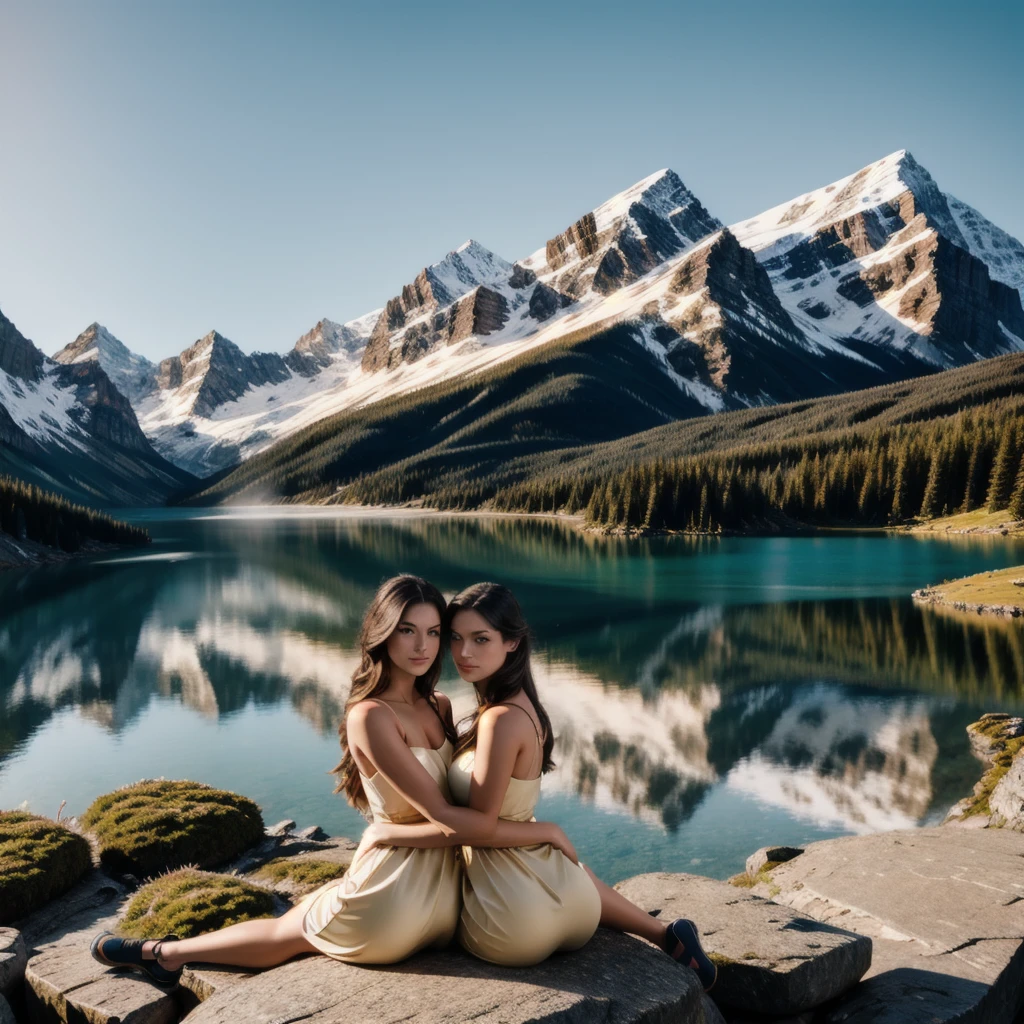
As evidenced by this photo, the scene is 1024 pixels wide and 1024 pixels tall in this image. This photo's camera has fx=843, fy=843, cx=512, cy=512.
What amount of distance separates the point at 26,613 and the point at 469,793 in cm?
5819

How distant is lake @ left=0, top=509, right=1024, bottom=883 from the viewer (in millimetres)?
21047

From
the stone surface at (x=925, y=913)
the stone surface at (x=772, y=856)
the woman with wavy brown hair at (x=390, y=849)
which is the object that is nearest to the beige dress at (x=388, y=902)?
the woman with wavy brown hair at (x=390, y=849)

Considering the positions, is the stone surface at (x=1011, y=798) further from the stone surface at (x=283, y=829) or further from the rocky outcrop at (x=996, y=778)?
the stone surface at (x=283, y=829)

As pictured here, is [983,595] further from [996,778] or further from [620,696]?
[996,778]

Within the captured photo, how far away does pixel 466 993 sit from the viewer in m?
6.16

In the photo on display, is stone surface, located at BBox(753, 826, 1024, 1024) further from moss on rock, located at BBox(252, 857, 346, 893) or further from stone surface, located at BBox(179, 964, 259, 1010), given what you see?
moss on rock, located at BBox(252, 857, 346, 893)

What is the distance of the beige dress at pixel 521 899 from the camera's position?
657cm

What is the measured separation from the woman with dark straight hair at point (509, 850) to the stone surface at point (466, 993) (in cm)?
25

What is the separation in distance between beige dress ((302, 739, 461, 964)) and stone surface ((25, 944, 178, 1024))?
1482mm

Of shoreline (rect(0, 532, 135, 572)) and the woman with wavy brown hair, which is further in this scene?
shoreline (rect(0, 532, 135, 572))

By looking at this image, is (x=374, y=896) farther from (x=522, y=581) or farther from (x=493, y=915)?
(x=522, y=581)

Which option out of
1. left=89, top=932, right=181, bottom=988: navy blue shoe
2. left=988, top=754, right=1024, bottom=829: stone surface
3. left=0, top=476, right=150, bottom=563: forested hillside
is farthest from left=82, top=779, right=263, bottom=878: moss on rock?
left=0, top=476, right=150, bottom=563: forested hillside

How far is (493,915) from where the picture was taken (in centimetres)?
659

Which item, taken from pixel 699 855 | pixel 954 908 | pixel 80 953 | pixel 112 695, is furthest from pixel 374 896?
pixel 112 695
